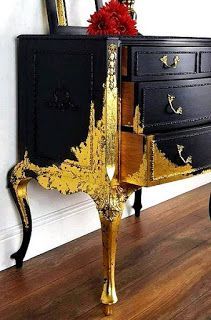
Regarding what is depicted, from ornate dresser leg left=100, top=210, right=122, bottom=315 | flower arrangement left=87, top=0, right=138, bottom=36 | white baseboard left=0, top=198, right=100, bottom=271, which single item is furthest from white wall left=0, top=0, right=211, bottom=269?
ornate dresser leg left=100, top=210, right=122, bottom=315

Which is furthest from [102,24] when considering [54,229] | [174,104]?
[54,229]

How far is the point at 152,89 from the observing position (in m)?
1.64

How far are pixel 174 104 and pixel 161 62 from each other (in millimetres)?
137

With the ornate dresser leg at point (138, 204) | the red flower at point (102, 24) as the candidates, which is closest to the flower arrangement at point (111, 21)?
the red flower at point (102, 24)

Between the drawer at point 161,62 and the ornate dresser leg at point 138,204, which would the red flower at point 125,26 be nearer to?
the drawer at point 161,62

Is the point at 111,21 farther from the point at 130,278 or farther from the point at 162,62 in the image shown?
the point at 130,278

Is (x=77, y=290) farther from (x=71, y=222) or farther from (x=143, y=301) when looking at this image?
(x=71, y=222)

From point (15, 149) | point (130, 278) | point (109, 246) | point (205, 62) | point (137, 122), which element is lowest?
point (130, 278)

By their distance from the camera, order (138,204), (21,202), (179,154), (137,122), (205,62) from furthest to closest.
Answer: (138,204)
(21,202)
(205,62)
(179,154)
(137,122)

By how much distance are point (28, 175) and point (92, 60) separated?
51 centimetres

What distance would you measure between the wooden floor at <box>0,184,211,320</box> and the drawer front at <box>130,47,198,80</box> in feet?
2.31

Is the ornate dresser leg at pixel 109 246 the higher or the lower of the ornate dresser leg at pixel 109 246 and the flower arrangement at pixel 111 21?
the lower

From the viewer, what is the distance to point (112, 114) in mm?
1616

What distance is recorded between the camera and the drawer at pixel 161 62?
160cm
